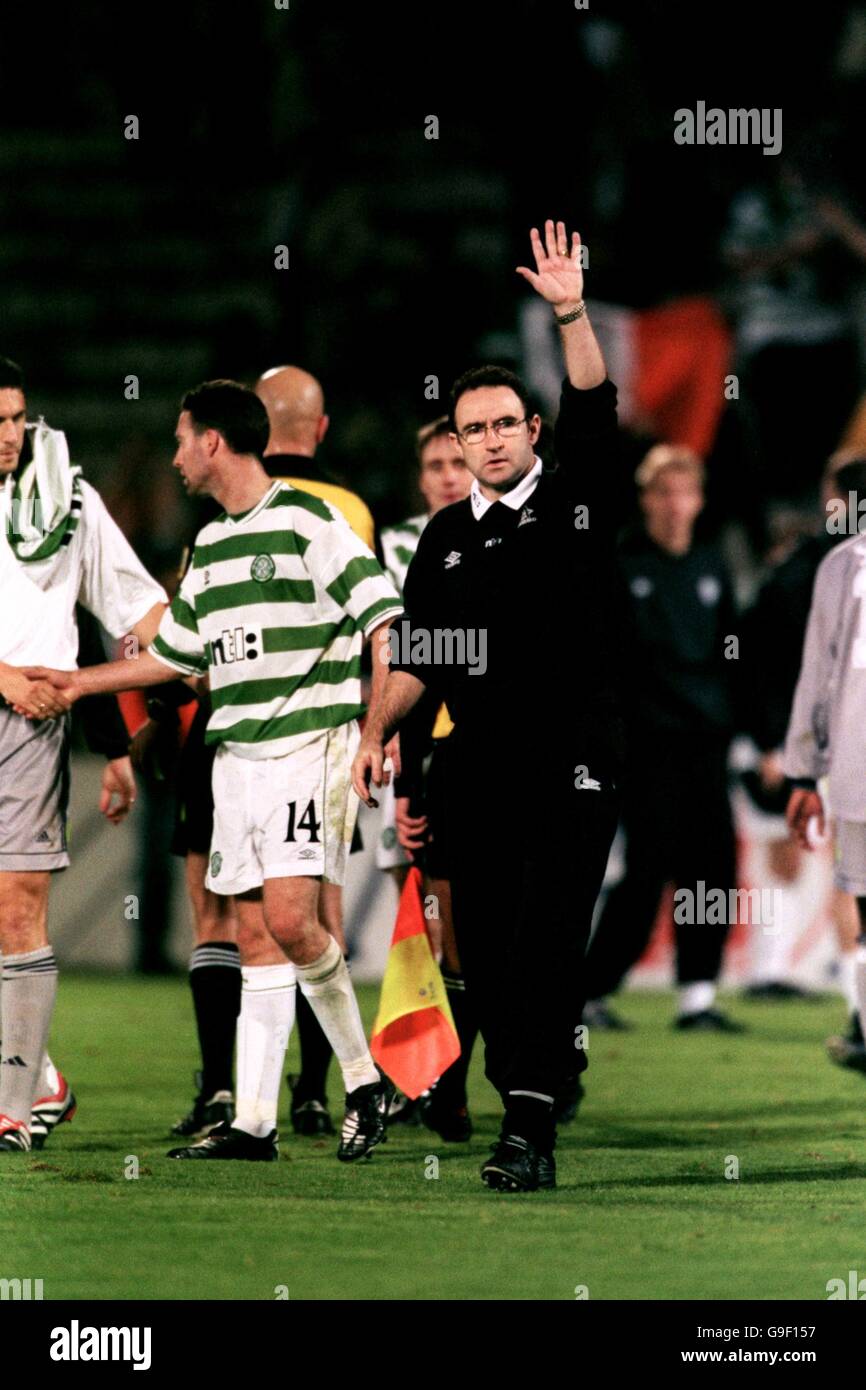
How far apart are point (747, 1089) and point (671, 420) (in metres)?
9.72

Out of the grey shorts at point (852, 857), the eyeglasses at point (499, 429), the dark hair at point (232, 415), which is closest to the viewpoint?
the eyeglasses at point (499, 429)

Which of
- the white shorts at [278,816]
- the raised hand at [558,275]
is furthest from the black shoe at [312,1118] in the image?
the raised hand at [558,275]

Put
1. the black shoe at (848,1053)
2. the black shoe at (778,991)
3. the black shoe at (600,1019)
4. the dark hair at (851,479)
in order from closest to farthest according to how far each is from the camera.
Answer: the dark hair at (851,479), the black shoe at (848,1053), the black shoe at (600,1019), the black shoe at (778,991)

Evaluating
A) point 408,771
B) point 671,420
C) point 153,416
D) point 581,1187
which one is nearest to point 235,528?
point 408,771

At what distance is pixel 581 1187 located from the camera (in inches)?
250

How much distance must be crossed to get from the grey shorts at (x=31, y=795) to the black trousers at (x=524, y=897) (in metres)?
1.22

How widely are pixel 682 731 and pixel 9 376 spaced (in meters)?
4.73

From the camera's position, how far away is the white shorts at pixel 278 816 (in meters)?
6.64

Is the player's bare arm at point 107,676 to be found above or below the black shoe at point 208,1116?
above

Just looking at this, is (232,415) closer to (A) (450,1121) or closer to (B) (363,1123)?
(B) (363,1123)

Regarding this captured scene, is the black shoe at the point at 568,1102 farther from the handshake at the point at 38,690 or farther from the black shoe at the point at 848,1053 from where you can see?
the handshake at the point at 38,690

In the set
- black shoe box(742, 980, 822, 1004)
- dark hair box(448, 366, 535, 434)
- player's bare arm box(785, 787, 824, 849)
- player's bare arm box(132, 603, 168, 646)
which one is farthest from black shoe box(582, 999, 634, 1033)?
dark hair box(448, 366, 535, 434)

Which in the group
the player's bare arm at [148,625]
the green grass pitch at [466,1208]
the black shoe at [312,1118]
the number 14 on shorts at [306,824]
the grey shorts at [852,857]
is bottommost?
the green grass pitch at [466,1208]
